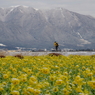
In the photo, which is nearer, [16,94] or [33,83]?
[16,94]

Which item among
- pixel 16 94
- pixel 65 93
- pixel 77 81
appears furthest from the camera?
pixel 77 81

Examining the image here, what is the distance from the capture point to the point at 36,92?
4.21 metres

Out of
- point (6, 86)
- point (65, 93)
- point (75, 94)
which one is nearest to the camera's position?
point (65, 93)

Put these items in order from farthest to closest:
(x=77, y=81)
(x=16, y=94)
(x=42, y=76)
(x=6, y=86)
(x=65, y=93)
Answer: (x=42, y=76)
(x=6, y=86)
(x=77, y=81)
(x=65, y=93)
(x=16, y=94)

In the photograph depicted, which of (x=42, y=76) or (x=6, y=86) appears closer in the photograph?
(x=6, y=86)

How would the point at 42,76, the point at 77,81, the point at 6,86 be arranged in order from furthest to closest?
the point at 42,76, the point at 6,86, the point at 77,81

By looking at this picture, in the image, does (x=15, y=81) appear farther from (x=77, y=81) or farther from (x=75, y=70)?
(x=75, y=70)

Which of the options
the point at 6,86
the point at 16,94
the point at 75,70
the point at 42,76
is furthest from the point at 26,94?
the point at 75,70

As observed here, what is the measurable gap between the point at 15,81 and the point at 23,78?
0.64 meters

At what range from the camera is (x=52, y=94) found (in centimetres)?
517

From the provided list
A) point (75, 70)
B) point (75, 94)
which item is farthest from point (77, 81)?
point (75, 70)

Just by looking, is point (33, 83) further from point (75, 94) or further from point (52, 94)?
point (75, 94)

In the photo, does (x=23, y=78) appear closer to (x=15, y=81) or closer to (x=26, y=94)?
(x=15, y=81)

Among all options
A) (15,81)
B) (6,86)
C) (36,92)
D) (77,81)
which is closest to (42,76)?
(6,86)
